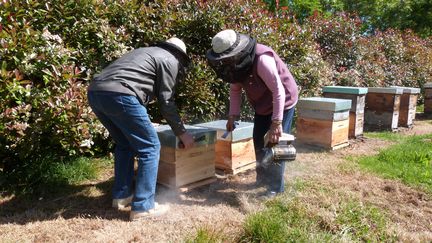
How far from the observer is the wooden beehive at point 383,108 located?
6.84 meters

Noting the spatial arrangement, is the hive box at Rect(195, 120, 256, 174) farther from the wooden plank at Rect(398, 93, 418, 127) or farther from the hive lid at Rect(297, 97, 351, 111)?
the wooden plank at Rect(398, 93, 418, 127)

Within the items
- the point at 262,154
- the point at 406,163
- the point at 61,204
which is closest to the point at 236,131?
the point at 262,154

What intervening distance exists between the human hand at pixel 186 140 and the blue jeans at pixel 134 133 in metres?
0.26

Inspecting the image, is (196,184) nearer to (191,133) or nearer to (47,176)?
(191,133)

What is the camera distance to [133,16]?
4.62 metres

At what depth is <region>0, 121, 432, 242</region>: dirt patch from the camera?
2.75m

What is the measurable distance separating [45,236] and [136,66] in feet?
4.90

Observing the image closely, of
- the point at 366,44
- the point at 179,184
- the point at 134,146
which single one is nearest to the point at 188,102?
the point at 179,184

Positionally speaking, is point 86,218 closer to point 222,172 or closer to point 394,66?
point 222,172

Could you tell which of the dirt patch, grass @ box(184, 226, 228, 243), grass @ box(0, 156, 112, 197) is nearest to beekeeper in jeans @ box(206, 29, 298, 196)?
the dirt patch

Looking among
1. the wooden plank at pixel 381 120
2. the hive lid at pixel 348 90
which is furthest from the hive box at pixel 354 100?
the wooden plank at pixel 381 120

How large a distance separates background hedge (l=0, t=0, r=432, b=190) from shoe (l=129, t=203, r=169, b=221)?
1.00 meters

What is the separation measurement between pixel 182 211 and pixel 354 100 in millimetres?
3909

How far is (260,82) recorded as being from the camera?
3.22m
